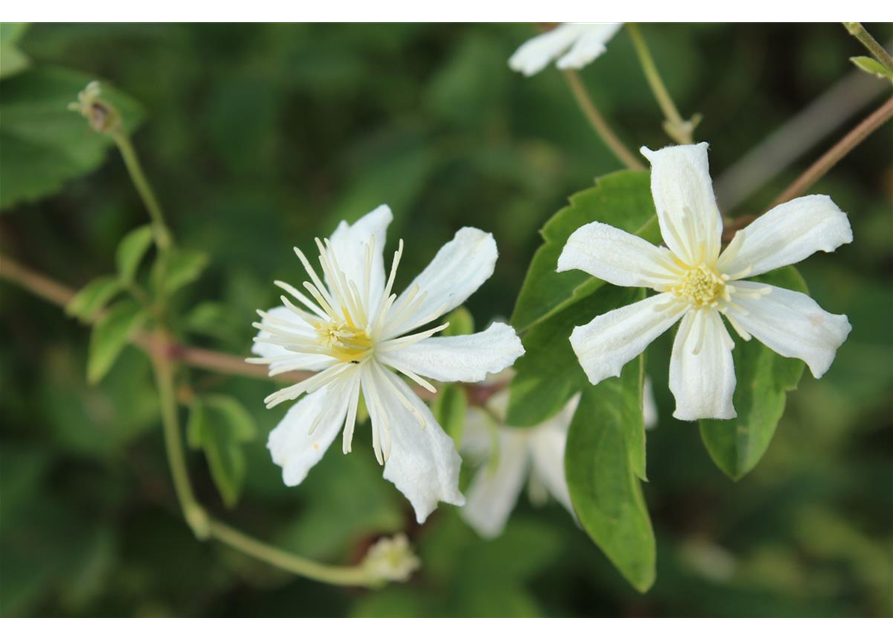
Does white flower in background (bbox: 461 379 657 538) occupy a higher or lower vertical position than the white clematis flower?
lower

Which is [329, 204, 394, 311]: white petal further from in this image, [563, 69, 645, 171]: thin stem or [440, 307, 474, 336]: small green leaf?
[563, 69, 645, 171]: thin stem

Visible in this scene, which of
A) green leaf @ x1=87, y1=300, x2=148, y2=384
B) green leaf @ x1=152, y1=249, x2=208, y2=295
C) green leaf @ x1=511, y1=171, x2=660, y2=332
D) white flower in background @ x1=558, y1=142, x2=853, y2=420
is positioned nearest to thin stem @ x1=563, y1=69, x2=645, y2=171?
green leaf @ x1=511, y1=171, x2=660, y2=332

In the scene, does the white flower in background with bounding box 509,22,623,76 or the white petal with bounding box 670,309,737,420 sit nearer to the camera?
the white petal with bounding box 670,309,737,420

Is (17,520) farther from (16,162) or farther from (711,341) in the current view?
(711,341)

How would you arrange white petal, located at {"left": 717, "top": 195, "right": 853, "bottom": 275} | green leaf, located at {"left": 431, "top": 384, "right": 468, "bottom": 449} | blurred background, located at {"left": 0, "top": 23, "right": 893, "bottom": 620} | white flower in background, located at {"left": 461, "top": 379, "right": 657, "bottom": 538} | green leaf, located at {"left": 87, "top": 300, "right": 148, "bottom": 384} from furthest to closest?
blurred background, located at {"left": 0, "top": 23, "right": 893, "bottom": 620}
white flower in background, located at {"left": 461, "top": 379, "right": 657, "bottom": 538}
green leaf, located at {"left": 87, "top": 300, "right": 148, "bottom": 384}
green leaf, located at {"left": 431, "top": 384, "right": 468, "bottom": 449}
white petal, located at {"left": 717, "top": 195, "right": 853, "bottom": 275}

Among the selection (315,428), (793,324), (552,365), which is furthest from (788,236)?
(315,428)

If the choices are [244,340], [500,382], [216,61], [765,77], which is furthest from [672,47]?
[500,382]

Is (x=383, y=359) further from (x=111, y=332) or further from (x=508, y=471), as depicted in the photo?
(x=508, y=471)
